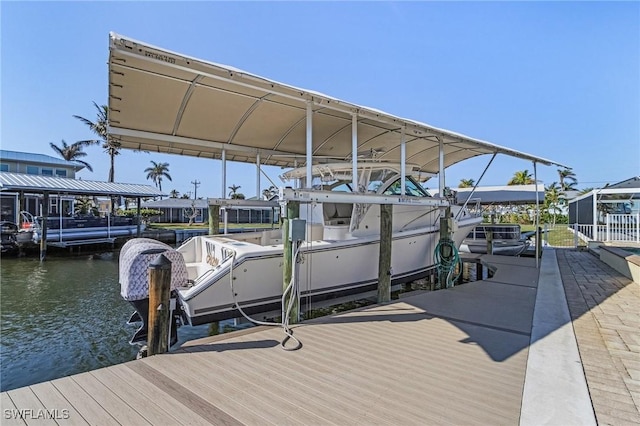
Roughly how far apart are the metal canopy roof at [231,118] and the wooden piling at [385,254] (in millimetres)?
1636

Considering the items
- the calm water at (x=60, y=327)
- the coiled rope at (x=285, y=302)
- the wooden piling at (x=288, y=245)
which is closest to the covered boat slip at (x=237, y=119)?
the wooden piling at (x=288, y=245)

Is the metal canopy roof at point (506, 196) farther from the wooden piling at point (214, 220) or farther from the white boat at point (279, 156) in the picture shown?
the wooden piling at point (214, 220)

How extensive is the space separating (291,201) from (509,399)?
3300 mm

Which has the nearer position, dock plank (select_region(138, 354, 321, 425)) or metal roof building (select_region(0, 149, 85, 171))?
dock plank (select_region(138, 354, 321, 425))

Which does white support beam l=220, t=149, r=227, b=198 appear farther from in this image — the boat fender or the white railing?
the white railing

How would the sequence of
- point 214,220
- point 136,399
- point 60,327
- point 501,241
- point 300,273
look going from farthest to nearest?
point 501,241
point 214,220
point 60,327
point 300,273
point 136,399

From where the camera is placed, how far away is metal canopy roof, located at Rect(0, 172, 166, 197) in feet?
57.1

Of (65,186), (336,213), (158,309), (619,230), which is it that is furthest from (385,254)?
(65,186)

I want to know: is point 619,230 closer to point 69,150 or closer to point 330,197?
point 330,197

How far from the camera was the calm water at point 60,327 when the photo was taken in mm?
5293

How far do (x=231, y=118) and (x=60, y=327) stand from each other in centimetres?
551

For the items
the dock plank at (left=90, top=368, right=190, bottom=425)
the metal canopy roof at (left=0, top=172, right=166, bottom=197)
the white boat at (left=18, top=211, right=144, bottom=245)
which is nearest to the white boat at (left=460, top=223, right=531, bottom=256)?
the dock plank at (left=90, top=368, right=190, bottom=425)

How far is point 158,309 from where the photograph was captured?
369 centimetres

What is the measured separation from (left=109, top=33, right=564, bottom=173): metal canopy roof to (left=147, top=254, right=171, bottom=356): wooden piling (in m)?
2.31
